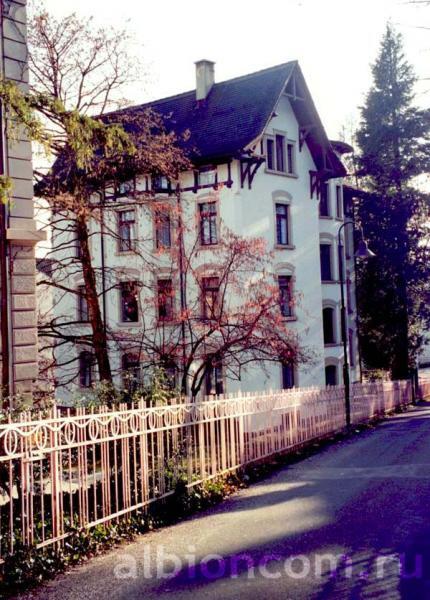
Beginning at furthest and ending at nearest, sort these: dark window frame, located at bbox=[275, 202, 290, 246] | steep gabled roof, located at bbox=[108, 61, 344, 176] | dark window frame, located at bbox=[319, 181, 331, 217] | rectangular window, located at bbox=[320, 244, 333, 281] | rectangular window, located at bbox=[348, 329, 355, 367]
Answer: rectangular window, located at bbox=[348, 329, 355, 367] → rectangular window, located at bbox=[320, 244, 333, 281] → dark window frame, located at bbox=[319, 181, 331, 217] → dark window frame, located at bbox=[275, 202, 290, 246] → steep gabled roof, located at bbox=[108, 61, 344, 176]

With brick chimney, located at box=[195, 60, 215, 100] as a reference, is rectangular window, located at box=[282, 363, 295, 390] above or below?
below

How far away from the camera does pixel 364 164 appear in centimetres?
4053

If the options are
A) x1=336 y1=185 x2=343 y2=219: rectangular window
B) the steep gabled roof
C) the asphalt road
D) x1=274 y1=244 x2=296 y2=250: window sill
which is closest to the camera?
the asphalt road

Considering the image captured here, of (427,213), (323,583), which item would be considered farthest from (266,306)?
(427,213)

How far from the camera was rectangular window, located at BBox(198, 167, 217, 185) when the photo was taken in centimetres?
2770

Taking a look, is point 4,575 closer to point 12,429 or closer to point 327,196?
point 12,429

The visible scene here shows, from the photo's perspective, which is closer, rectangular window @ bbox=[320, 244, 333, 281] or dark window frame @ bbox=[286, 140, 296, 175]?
dark window frame @ bbox=[286, 140, 296, 175]

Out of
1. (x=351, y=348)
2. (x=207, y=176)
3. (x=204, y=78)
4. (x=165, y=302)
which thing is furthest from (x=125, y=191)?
(x=351, y=348)

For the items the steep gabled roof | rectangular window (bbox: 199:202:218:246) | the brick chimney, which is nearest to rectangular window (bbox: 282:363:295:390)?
rectangular window (bbox: 199:202:218:246)

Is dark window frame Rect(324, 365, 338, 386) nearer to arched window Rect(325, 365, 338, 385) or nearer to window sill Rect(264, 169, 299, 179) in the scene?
arched window Rect(325, 365, 338, 385)

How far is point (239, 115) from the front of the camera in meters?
28.5

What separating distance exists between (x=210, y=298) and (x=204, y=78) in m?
12.4

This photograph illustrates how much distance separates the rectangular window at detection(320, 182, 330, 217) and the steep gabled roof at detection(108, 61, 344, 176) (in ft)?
4.42

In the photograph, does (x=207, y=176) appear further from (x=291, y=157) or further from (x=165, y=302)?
(x=165, y=302)
